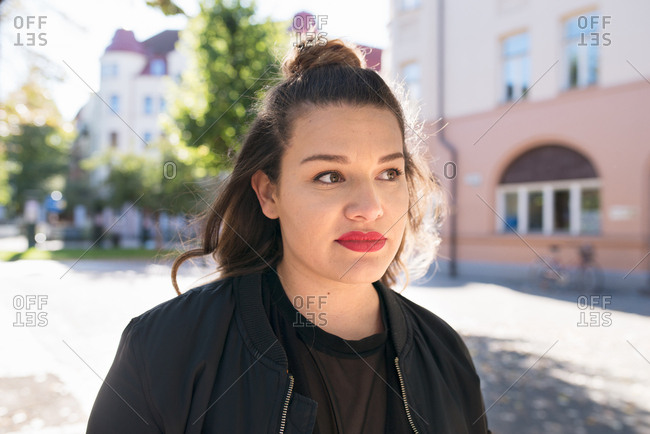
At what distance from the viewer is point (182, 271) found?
11.0 meters

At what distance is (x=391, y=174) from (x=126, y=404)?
921 mm

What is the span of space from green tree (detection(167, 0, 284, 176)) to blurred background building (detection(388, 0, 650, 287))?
5.99 meters

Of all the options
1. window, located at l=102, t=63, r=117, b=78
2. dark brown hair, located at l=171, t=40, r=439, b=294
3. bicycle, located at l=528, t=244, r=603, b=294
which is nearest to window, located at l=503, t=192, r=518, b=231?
bicycle, located at l=528, t=244, r=603, b=294

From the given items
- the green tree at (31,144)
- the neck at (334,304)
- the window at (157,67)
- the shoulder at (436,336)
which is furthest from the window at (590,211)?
the window at (157,67)

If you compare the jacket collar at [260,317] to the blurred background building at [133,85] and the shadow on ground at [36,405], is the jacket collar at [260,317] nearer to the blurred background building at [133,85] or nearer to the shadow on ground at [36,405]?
the shadow on ground at [36,405]

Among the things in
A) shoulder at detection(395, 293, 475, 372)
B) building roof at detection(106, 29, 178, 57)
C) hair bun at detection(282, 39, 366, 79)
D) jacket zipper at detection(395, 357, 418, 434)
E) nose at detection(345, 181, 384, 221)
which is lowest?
jacket zipper at detection(395, 357, 418, 434)

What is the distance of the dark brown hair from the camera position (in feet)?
4.96

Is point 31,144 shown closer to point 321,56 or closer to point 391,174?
point 321,56

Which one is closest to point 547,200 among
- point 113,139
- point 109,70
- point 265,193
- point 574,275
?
point 574,275

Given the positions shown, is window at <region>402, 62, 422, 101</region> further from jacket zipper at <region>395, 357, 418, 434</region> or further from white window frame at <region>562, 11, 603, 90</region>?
jacket zipper at <region>395, 357, 418, 434</region>

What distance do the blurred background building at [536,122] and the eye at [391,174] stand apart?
9.88 metres

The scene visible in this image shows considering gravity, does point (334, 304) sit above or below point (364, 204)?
below

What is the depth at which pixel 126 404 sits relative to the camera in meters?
1.17

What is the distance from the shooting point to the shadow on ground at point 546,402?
3662 mm
